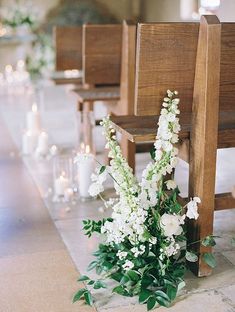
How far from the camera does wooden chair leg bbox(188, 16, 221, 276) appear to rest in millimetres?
2156

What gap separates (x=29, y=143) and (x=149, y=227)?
7.50 feet

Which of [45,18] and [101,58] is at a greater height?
[45,18]

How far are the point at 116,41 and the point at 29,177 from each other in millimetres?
1103

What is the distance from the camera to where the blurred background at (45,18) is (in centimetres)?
750

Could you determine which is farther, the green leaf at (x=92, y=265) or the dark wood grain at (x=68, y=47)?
the dark wood grain at (x=68, y=47)

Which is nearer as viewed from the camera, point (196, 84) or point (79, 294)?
point (79, 294)

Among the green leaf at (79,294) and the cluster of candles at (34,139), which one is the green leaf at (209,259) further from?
the cluster of candles at (34,139)

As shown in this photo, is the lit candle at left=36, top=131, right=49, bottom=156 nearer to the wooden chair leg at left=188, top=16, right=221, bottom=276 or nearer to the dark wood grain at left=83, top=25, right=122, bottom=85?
the dark wood grain at left=83, top=25, right=122, bottom=85

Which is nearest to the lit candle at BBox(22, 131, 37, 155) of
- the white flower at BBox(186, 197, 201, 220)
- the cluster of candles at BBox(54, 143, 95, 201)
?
the cluster of candles at BBox(54, 143, 95, 201)

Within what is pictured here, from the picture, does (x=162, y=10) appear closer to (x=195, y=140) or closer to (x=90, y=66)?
(x=90, y=66)

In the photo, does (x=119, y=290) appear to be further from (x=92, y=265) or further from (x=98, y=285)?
(x=92, y=265)

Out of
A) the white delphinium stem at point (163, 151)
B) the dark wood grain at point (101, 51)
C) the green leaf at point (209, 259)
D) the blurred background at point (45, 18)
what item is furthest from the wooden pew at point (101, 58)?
the blurred background at point (45, 18)

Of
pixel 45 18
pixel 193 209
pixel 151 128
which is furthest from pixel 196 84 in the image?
pixel 45 18

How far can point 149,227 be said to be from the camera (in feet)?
7.20
